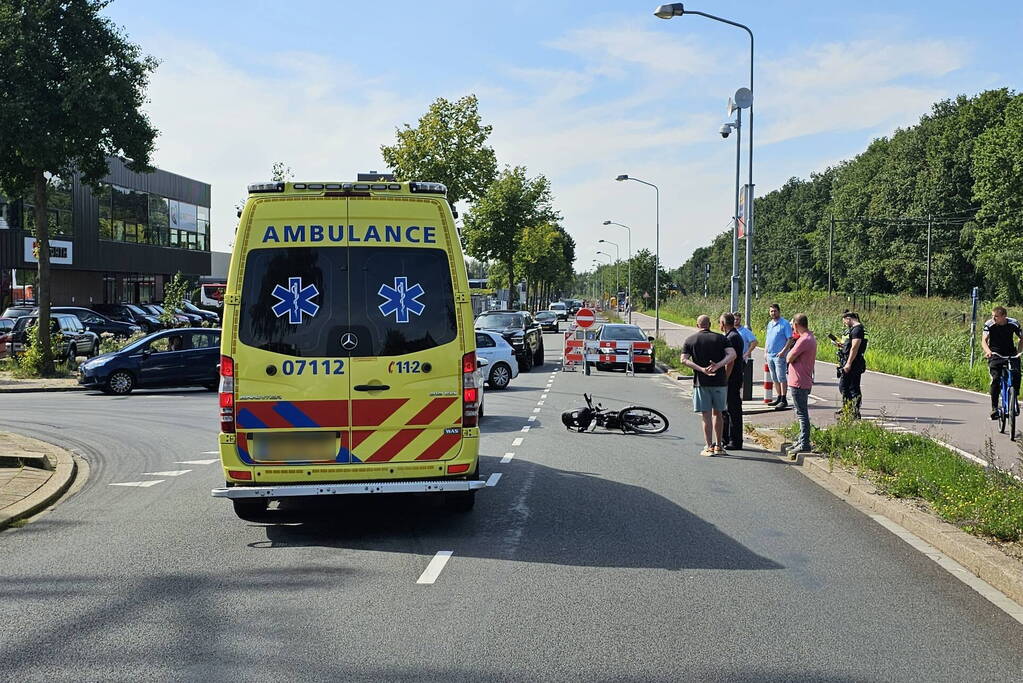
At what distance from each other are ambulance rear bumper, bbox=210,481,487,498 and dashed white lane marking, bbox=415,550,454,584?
53 cm

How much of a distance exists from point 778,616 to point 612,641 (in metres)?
1.07

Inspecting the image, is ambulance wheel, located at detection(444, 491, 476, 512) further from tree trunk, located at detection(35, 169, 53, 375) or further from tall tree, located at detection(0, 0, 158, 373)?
tree trunk, located at detection(35, 169, 53, 375)

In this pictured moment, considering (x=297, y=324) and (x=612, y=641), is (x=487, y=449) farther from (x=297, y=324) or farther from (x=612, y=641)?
(x=612, y=641)

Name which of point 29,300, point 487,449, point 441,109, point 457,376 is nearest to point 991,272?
point 441,109

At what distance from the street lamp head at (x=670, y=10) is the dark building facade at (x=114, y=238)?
83.8ft

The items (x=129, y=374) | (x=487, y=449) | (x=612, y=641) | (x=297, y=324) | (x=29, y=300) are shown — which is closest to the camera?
(x=612, y=641)

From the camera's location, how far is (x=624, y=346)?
28.7 metres

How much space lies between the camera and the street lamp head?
20344mm

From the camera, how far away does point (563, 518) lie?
8.33 m

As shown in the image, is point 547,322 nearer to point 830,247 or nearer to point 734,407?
point 830,247

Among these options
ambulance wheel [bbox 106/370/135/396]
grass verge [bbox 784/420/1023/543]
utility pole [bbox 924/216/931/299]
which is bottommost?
ambulance wheel [bbox 106/370/135/396]

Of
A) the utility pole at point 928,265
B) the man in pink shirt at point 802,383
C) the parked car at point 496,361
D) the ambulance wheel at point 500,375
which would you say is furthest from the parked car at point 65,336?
the utility pole at point 928,265

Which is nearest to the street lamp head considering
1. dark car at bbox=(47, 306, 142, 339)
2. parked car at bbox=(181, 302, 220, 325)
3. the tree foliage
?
dark car at bbox=(47, 306, 142, 339)

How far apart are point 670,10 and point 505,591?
16841mm
